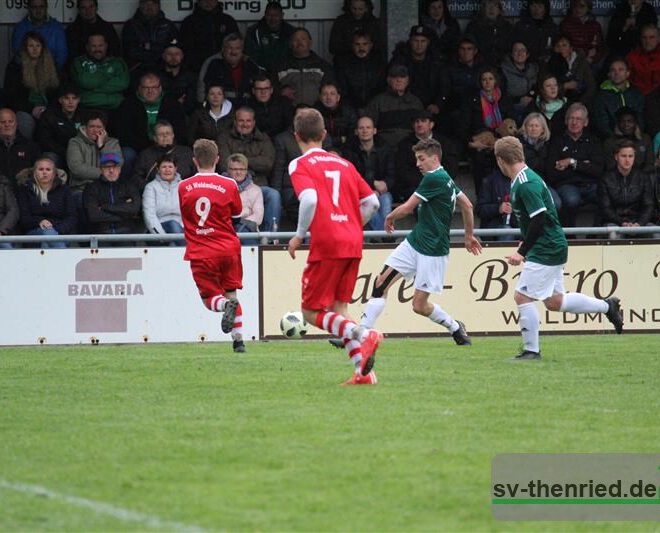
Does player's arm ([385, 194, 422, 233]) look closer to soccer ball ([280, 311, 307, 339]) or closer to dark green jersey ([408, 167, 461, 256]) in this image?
dark green jersey ([408, 167, 461, 256])

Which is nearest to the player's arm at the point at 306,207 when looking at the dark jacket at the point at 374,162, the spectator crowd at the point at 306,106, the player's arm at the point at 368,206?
the player's arm at the point at 368,206

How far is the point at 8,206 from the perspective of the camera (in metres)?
16.5

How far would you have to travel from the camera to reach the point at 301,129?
32.8ft

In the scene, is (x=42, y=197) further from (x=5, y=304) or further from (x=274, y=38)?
(x=274, y=38)

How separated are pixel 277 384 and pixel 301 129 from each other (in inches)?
76.0

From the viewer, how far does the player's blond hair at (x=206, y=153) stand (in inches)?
504

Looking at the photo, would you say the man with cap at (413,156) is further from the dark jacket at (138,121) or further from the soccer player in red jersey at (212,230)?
the soccer player in red jersey at (212,230)

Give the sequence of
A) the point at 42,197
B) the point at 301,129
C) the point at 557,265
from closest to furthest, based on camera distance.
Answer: the point at 301,129, the point at 557,265, the point at 42,197

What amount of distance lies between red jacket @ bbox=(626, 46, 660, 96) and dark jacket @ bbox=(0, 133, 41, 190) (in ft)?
26.5

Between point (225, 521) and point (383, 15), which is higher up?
Result: point (383, 15)

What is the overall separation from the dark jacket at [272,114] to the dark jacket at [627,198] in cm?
413

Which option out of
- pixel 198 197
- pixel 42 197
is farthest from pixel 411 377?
pixel 42 197

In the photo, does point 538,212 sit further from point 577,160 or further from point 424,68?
point 424,68

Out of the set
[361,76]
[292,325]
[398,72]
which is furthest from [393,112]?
[292,325]
